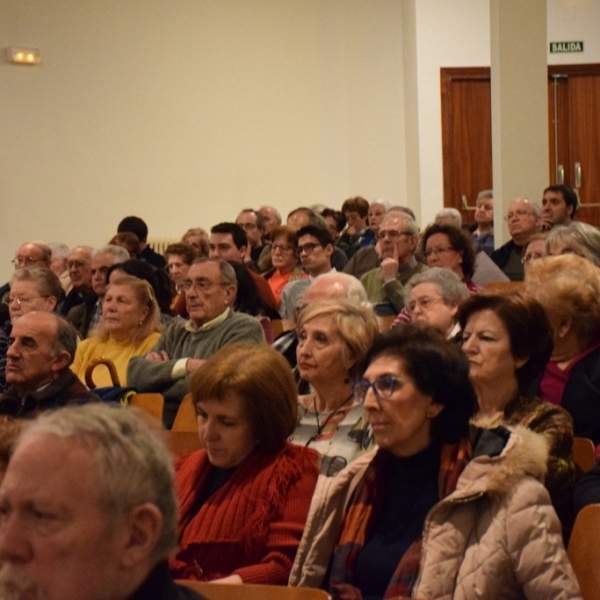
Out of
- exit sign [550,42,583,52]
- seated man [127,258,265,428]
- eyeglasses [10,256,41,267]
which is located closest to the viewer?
seated man [127,258,265,428]

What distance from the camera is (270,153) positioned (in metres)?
11.5

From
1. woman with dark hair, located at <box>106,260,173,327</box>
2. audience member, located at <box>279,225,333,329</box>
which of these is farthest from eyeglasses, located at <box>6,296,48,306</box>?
audience member, located at <box>279,225,333,329</box>

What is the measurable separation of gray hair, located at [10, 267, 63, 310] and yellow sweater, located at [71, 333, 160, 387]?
2.41 ft

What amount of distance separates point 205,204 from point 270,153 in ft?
3.06

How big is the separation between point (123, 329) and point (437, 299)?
1.61m

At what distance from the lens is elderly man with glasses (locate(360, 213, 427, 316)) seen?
5.63 meters

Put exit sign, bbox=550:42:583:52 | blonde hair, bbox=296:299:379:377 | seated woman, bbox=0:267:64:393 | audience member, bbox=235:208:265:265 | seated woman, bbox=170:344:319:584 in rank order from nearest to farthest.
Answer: seated woman, bbox=170:344:319:584
blonde hair, bbox=296:299:379:377
seated woman, bbox=0:267:64:393
audience member, bbox=235:208:265:265
exit sign, bbox=550:42:583:52

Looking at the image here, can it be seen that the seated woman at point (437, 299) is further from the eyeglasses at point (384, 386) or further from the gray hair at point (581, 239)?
the eyeglasses at point (384, 386)

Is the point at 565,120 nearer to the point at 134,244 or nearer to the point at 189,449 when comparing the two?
the point at 134,244

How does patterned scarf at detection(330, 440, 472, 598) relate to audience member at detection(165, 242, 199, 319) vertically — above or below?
below

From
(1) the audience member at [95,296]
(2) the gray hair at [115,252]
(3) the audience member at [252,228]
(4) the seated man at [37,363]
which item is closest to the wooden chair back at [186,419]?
(4) the seated man at [37,363]

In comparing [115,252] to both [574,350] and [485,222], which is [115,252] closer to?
[485,222]

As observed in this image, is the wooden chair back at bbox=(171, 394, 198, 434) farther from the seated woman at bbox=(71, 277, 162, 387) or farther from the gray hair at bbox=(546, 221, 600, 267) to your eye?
the gray hair at bbox=(546, 221, 600, 267)

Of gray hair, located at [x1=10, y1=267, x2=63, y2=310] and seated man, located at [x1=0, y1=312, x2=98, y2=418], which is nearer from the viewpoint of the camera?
seated man, located at [x1=0, y1=312, x2=98, y2=418]
